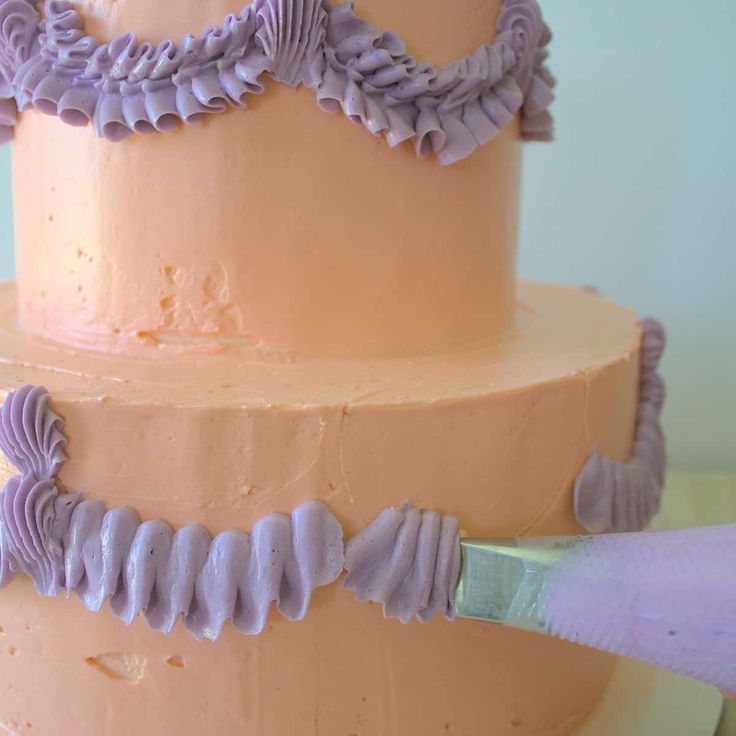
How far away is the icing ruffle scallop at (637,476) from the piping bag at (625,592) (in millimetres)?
129

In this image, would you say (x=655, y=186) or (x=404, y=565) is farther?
(x=655, y=186)

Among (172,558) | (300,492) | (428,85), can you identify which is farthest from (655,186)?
(172,558)

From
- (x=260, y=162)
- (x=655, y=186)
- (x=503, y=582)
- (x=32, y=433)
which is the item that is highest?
(x=260, y=162)

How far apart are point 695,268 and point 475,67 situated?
1.22 m

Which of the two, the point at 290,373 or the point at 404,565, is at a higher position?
the point at 290,373

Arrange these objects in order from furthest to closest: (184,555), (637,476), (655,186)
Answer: (655,186) < (637,476) < (184,555)

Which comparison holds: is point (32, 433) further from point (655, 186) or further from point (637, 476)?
point (655, 186)

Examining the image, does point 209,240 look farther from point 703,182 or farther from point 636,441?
point 703,182

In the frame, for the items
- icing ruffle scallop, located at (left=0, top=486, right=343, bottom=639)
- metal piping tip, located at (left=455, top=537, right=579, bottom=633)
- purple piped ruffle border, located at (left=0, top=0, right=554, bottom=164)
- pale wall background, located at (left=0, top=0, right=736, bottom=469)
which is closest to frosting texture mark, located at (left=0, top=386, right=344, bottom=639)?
icing ruffle scallop, located at (left=0, top=486, right=343, bottom=639)

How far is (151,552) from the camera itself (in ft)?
2.92

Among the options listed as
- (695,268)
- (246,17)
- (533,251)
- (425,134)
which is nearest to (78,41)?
(246,17)

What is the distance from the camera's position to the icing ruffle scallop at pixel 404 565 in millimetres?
910

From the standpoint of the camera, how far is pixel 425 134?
995mm

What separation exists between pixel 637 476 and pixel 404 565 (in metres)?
0.40
